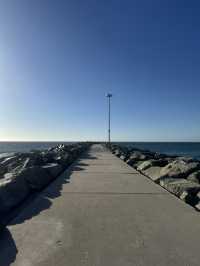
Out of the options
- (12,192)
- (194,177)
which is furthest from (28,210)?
(194,177)

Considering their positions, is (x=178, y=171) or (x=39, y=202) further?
(x=178, y=171)

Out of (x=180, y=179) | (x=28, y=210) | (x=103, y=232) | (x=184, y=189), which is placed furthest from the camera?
(x=180, y=179)

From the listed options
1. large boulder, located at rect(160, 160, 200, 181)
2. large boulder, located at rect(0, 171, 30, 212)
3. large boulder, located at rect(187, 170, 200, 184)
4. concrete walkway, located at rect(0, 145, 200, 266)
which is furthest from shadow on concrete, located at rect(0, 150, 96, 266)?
large boulder, located at rect(187, 170, 200, 184)

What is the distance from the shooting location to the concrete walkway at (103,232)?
3.36m

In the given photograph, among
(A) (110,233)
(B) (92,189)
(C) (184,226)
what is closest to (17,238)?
(A) (110,233)

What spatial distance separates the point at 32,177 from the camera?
7.63 m

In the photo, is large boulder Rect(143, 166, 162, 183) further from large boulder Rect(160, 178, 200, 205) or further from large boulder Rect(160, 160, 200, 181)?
large boulder Rect(160, 178, 200, 205)

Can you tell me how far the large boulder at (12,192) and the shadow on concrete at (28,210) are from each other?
0.55 feet

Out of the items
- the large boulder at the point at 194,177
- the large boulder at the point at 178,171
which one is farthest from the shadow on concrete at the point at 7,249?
the large boulder at the point at 194,177

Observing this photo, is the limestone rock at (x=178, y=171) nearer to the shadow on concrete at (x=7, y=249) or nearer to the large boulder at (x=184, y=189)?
the large boulder at (x=184, y=189)

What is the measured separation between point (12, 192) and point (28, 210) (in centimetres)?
88

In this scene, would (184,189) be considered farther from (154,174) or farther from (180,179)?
(154,174)

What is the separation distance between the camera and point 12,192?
6.05 m

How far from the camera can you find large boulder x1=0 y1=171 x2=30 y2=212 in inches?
216
